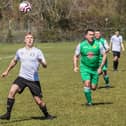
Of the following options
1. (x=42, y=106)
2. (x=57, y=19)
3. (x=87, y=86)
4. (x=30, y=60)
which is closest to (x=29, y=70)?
(x=30, y=60)

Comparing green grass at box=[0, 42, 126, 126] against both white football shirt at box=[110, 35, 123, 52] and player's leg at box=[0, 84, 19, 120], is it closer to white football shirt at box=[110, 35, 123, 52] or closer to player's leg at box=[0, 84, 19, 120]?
player's leg at box=[0, 84, 19, 120]

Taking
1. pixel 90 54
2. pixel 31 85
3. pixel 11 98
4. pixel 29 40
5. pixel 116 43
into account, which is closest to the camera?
pixel 29 40

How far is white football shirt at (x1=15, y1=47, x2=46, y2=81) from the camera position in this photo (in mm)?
11617

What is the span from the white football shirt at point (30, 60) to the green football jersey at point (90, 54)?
280 cm

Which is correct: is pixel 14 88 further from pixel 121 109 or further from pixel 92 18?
pixel 92 18

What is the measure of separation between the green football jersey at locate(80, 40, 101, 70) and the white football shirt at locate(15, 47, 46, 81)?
9.19ft

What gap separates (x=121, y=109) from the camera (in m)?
13.6

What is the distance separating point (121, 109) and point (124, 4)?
74.7 meters

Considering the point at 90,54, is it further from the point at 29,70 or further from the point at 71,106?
the point at 29,70

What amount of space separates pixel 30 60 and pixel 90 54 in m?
3.02

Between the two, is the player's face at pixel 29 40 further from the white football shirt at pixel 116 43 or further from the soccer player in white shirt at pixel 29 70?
the white football shirt at pixel 116 43

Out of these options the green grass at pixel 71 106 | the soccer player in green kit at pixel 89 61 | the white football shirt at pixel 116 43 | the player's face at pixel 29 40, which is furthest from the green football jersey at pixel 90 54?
the white football shirt at pixel 116 43

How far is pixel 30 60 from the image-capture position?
38.2ft

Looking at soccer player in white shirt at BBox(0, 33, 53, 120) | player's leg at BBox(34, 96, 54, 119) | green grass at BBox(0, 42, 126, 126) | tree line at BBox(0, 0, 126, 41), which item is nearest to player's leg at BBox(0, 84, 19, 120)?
soccer player in white shirt at BBox(0, 33, 53, 120)
